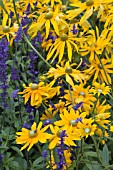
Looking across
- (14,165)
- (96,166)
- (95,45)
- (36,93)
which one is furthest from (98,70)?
(14,165)

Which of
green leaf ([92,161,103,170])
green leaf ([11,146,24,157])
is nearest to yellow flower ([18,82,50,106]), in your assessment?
green leaf ([11,146,24,157])

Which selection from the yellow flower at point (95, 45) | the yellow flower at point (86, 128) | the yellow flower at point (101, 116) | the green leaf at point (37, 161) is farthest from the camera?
the yellow flower at point (95, 45)

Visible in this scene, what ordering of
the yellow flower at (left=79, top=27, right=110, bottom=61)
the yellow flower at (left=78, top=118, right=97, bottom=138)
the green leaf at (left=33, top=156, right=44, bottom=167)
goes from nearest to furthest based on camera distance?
the yellow flower at (left=78, top=118, right=97, bottom=138)
the green leaf at (left=33, top=156, right=44, bottom=167)
the yellow flower at (left=79, top=27, right=110, bottom=61)

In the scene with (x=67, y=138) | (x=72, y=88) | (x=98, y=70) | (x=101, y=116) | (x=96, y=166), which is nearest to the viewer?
(x=67, y=138)

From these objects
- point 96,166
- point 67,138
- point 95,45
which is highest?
point 95,45

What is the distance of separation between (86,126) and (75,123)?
0.16ft

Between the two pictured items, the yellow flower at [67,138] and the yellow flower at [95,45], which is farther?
the yellow flower at [95,45]

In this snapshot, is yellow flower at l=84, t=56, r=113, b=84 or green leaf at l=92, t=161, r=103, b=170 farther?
yellow flower at l=84, t=56, r=113, b=84

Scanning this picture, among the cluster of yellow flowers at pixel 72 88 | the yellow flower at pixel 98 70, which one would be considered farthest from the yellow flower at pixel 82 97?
the yellow flower at pixel 98 70

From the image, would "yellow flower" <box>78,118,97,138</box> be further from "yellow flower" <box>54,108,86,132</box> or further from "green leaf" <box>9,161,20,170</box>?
"green leaf" <box>9,161,20,170</box>

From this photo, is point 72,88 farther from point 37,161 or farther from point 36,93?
point 37,161

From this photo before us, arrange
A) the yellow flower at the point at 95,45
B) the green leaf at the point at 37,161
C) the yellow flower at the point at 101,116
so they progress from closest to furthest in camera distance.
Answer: the yellow flower at the point at 101,116
the green leaf at the point at 37,161
the yellow flower at the point at 95,45

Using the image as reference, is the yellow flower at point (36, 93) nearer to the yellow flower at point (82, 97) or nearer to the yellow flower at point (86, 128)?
the yellow flower at point (82, 97)

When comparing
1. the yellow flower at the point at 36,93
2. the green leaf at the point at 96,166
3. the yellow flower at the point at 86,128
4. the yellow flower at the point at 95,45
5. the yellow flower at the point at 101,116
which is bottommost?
the green leaf at the point at 96,166
